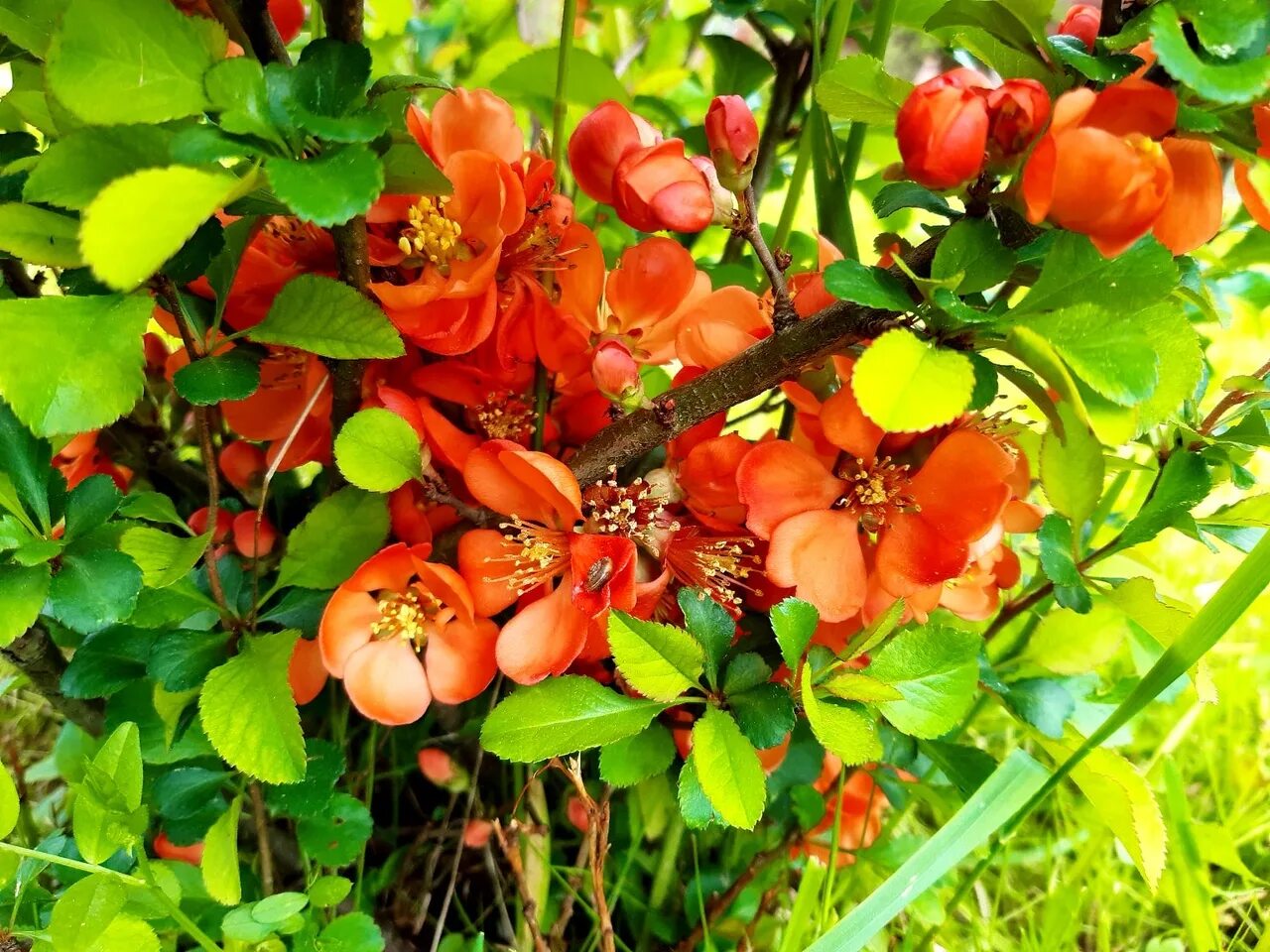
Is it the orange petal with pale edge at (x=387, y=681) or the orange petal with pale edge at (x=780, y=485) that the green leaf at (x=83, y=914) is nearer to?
the orange petal with pale edge at (x=387, y=681)

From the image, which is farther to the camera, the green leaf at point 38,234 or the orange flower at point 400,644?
the orange flower at point 400,644

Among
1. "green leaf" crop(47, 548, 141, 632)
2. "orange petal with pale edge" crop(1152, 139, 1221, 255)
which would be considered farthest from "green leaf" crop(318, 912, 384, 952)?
"orange petal with pale edge" crop(1152, 139, 1221, 255)

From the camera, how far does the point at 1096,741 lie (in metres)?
0.46

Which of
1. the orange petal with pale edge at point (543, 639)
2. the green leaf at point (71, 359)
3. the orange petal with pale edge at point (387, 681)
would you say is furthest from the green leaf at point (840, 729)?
the green leaf at point (71, 359)

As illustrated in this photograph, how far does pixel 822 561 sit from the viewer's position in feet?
1.54

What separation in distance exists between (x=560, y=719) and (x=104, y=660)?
10.8 inches

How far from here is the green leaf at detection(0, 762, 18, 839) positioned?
0.41 m

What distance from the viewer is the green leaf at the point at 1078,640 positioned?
64cm

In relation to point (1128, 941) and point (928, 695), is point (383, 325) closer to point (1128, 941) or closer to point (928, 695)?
point (928, 695)

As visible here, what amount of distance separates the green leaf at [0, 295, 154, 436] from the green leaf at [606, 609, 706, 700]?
22 cm

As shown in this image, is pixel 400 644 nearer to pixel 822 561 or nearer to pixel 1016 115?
pixel 822 561

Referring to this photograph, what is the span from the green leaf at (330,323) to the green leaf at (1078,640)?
1.70 ft

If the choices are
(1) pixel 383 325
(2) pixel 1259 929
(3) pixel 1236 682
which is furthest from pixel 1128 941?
(1) pixel 383 325

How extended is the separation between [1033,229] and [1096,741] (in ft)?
0.86
